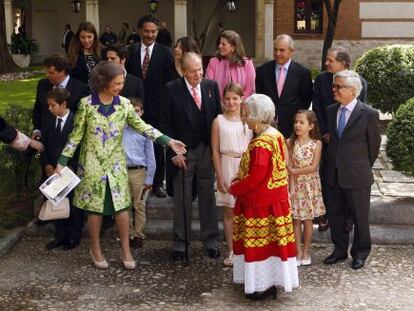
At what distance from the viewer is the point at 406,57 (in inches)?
447

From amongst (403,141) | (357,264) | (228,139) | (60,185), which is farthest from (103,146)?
(403,141)

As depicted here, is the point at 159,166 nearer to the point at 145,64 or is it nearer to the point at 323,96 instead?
the point at 145,64

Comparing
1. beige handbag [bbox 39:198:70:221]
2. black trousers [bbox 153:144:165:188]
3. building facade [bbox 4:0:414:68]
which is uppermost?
building facade [bbox 4:0:414:68]

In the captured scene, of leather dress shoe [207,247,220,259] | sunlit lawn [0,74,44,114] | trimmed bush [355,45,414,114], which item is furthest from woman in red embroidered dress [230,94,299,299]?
sunlit lawn [0,74,44,114]

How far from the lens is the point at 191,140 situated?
6.40m

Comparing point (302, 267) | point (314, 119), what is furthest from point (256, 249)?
point (314, 119)

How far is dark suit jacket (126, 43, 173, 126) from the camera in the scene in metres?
7.54

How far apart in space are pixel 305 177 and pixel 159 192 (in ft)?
6.41

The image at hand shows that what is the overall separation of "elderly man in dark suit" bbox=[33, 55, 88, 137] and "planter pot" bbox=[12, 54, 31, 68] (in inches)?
887

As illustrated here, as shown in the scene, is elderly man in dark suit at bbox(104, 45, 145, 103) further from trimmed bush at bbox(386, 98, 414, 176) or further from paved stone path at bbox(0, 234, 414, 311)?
trimmed bush at bbox(386, 98, 414, 176)

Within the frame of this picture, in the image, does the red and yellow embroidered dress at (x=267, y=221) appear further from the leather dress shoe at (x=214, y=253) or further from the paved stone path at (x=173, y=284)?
the leather dress shoe at (x=214, y=253)

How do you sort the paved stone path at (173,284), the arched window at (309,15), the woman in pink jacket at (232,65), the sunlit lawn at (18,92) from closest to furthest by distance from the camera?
the paved stone path at (173,284) < the woman in pink jacket at (232,65) < the sunlit lawn at (18,92) < the arched window at (309,15)

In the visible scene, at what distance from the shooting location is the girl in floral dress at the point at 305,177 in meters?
6.30

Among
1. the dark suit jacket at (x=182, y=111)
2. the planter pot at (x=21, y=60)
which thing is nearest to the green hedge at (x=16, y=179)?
the dark suit jacket at (x=182, y=111)
